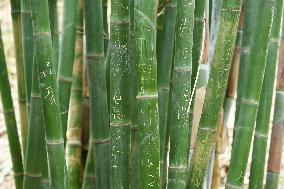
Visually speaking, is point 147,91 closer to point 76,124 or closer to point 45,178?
point 45,178

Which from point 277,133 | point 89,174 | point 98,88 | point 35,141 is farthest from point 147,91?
point 277,133

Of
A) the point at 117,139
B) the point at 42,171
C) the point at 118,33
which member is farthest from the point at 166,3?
the point at 42,171

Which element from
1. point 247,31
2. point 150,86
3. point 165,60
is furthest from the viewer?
point 247,31

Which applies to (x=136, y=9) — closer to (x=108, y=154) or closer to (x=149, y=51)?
(x=149, y=51)

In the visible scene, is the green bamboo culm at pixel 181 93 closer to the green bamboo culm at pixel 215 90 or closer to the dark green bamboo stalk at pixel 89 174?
the green bamboo culm at pixel 215 90

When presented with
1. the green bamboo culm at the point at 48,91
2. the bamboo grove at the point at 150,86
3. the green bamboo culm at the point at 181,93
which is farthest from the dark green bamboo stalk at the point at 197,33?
the green bamboo culm at the point at 48,91

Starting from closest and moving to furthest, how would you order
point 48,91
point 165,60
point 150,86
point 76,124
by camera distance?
point 150,86 → point 48,91 → point 165,60 → point 76,124
